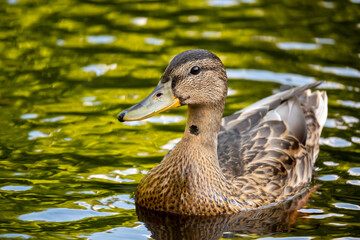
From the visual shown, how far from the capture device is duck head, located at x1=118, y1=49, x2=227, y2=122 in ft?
26.2

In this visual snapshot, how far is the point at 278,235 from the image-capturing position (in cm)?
803

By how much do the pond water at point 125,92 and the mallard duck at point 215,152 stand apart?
1.01 ft

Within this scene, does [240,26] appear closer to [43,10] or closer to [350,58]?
[350,58]

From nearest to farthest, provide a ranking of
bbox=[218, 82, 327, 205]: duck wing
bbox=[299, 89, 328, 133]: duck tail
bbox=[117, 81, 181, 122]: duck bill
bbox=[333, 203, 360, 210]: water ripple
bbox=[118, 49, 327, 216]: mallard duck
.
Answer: bbox=[117, 81, 181, 122]: duck bill < bbox=[118, 49, 327, 216]: mallard duck < bbox=[333, 203, 360, 210]: water ripple < bbox=[218, 82, 327, 205]: duck wing < bbox=[299, 89, 328, 133]: duck tail

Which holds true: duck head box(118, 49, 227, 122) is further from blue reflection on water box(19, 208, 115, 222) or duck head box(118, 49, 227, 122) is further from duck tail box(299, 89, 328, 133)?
duck tail box(299, 89, 328, 133)

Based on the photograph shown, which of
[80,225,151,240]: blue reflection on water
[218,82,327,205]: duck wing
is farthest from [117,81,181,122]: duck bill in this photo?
[218,82,327,205]: duck wing

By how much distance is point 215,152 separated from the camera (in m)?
8.64

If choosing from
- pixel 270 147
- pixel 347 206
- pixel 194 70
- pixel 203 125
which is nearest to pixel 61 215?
pixel 203 125

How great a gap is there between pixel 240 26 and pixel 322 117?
183 inches

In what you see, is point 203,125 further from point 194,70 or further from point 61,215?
point 61,215

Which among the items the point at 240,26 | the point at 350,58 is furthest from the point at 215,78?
the point at 240,26

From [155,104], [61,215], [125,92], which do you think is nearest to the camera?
[155,104]

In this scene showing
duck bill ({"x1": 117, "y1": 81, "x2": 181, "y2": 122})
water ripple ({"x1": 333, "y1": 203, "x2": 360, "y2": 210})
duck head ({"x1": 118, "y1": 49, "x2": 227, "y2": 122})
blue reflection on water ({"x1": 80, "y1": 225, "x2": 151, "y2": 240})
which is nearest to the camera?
blue reflection on water ({"x1": 80, "y1": 225, "x2": 151, "y2": 240})

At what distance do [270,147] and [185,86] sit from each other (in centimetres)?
181
